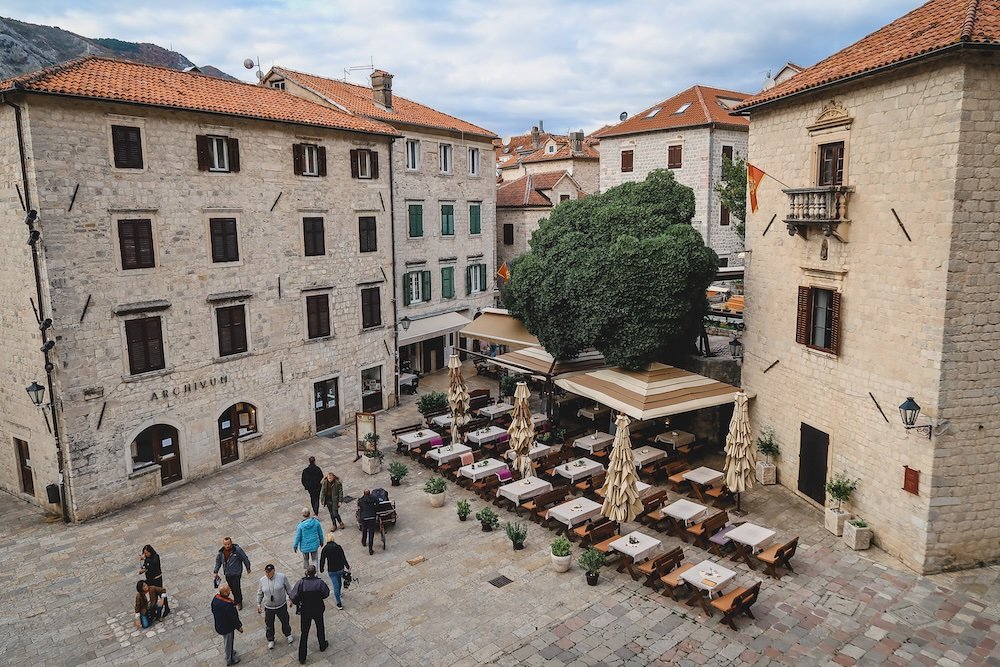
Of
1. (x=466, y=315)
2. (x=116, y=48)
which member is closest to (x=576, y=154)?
(x=466, y=315)

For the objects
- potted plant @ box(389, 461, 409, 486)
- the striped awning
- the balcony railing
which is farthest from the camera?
potted plant @ box(389, 461, 409, 486)

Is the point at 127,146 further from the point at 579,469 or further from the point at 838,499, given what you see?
the point at 838,499

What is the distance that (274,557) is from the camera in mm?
15281

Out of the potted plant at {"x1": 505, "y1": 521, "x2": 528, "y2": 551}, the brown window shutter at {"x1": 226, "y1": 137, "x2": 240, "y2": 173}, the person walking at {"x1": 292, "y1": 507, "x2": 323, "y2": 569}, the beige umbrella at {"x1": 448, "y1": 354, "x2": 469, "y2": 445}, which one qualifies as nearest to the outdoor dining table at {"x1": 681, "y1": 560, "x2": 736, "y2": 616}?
the potted plant at {"x1": 505, "y1": 521, "x2": 528, "y2": 551}

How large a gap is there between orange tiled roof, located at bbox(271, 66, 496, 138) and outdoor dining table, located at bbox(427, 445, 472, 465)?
49.8ft

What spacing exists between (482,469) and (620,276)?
697 centimetres

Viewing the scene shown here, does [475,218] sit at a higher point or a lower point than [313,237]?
higher

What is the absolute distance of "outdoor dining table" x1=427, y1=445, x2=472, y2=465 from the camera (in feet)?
64.4

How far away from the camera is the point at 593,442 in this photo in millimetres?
20172

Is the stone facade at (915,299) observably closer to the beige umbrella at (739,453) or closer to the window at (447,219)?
the beige umbrella at (739,453)

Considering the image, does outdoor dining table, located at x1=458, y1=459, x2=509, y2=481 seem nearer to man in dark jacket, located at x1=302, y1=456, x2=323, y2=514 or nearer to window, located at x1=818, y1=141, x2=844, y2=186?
man in dark jacket, located at x1=302, y1=456, x2=323, y2=514

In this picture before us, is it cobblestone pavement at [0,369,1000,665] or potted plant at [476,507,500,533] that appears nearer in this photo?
cobblestone pavement at [0,369,1000,665]

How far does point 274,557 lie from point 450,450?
6236 millimetres

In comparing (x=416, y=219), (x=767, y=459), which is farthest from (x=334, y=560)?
(x=416, y=219)
